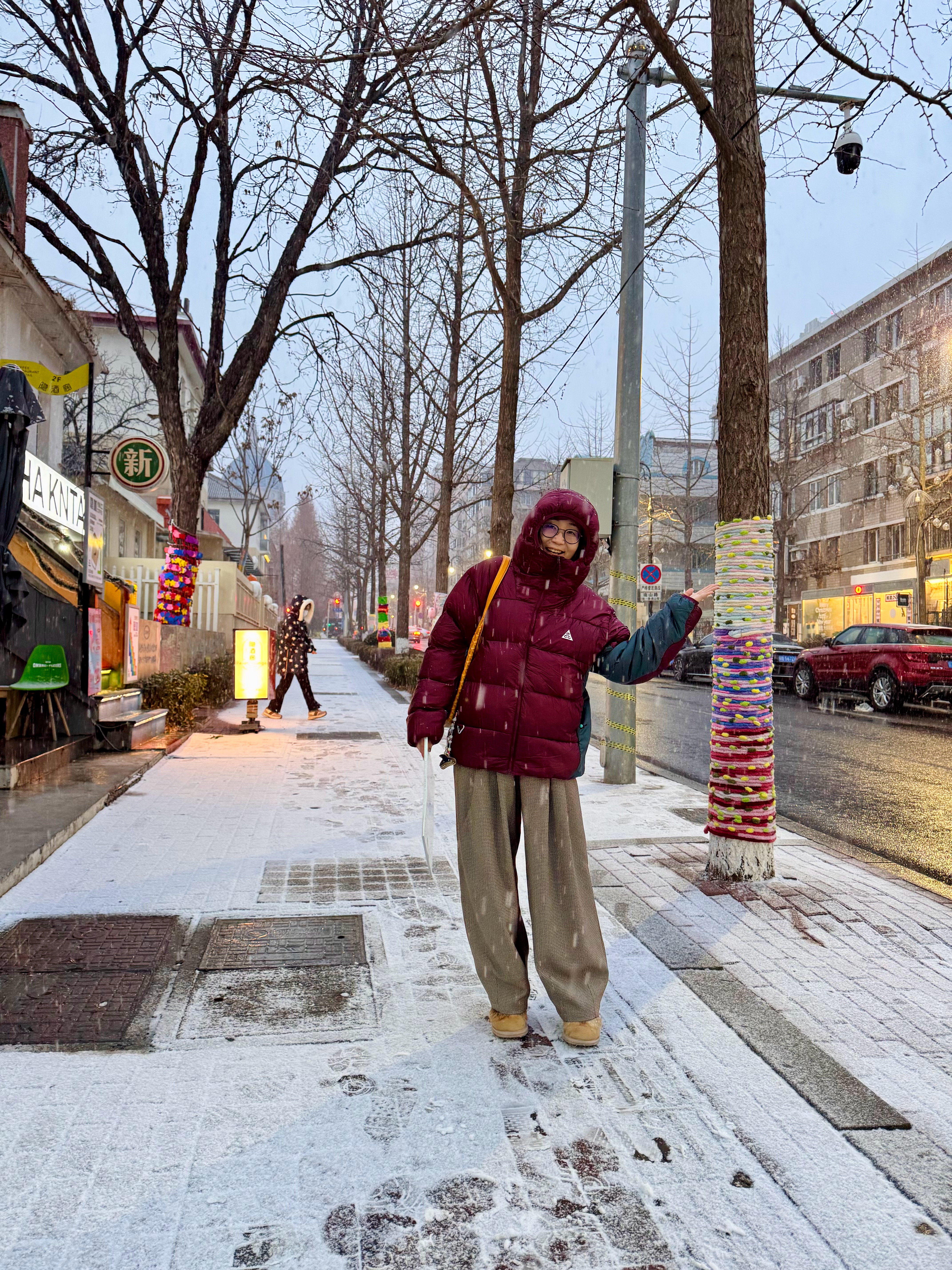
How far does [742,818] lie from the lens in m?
5.16

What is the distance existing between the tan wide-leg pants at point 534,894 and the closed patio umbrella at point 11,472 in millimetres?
4767

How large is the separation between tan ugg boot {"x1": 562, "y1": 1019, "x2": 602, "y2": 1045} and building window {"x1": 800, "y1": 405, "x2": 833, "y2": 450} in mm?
42572

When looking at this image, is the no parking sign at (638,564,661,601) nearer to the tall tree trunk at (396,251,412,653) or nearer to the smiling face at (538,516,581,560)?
the tall tree trunk at (396,251,412,653)

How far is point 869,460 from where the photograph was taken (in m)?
43.8

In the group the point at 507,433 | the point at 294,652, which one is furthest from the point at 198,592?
the point at 507,433

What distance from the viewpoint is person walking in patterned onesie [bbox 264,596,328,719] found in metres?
14.3

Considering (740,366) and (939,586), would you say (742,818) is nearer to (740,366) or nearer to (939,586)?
(740,366)

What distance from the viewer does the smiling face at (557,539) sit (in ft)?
10.9

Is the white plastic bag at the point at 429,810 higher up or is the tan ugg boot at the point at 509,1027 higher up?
the white plastic bag at the point at 429,810

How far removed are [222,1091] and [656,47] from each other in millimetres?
5648

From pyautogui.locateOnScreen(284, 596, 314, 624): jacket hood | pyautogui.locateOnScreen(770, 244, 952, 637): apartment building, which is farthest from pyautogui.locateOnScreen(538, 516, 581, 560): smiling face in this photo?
pyautogui.locateOnScreen(770, 244, 952, 637): apartment building

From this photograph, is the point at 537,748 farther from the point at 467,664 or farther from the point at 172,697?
the point at 172,697

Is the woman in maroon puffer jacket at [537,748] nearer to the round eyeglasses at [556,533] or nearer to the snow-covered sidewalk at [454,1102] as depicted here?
the round eyeglasses at [556,533]

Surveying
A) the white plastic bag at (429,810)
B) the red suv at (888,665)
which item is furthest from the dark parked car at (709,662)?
the white plastic bag at (429,810)
